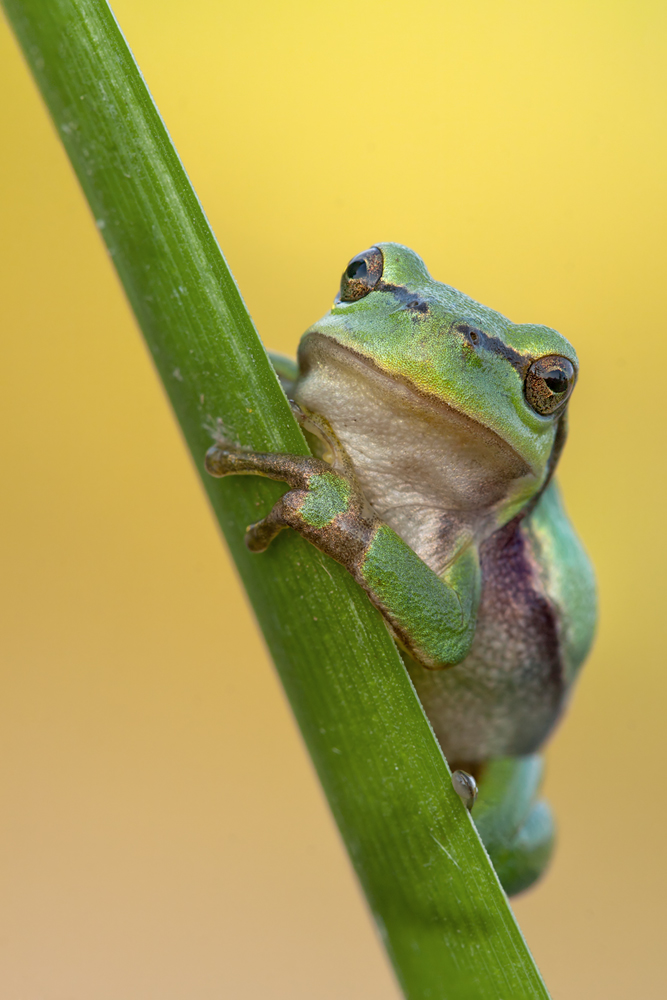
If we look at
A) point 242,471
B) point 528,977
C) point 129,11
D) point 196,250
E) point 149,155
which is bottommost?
point 528,977

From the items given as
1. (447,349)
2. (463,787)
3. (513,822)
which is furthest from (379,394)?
(513,822)

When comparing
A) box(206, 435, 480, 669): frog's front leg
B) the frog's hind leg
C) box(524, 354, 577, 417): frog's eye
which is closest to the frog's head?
box(524, 354, 577, 417): frog's eye

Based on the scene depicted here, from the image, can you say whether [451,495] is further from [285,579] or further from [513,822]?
[513,822]

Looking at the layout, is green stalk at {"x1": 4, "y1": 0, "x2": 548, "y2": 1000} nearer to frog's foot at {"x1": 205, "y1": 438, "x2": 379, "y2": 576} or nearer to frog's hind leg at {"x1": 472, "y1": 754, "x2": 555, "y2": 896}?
frog's foot at {"x1": 205, "y1": 438, "x2": 379, "y2": 576}

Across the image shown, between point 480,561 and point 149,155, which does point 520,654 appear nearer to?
point 480,561

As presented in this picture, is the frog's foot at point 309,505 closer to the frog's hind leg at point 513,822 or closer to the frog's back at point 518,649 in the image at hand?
the frog's back at point 518,649

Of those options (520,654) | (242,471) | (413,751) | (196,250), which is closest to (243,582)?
(242,471)

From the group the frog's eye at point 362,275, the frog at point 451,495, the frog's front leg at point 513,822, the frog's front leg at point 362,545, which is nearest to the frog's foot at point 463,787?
the frog at point 451,495
